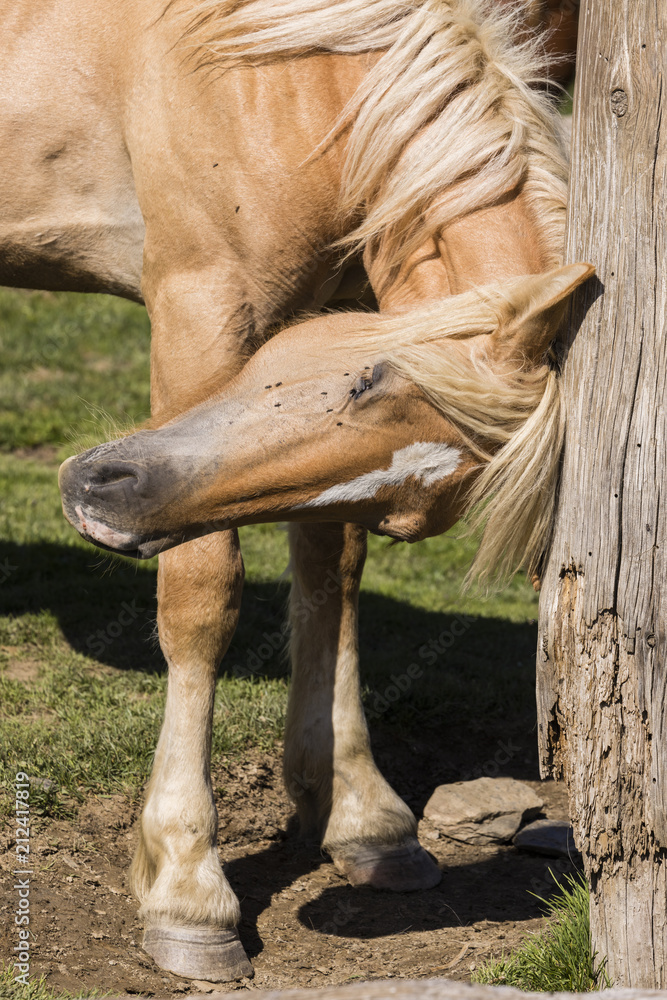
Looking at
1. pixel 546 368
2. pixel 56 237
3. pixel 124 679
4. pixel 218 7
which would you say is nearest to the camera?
pixel 546 368

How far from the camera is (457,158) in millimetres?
2365

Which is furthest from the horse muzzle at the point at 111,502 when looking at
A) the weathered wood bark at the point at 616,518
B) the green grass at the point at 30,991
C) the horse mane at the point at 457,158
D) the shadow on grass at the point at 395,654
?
the shadow on grass at the point at 395,654

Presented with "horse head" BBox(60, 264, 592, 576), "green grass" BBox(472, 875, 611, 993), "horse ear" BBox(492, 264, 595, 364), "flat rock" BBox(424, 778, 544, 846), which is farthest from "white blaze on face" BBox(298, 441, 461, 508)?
"flat rock" BBox(424, 778, 544, 846)

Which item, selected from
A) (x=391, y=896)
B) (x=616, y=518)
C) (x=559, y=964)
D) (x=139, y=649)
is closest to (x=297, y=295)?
(x=616, y=518)

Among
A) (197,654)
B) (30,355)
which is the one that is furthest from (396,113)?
(30,355)

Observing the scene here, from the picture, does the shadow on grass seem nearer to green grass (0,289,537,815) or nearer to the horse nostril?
green grass (0,289,537,815)

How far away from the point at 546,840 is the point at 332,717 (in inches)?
36.8

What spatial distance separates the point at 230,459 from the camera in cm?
204

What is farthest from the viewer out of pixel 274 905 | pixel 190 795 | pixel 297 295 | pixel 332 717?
pixel 332 717

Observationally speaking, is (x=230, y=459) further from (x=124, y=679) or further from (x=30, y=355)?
(x=30, y=355)

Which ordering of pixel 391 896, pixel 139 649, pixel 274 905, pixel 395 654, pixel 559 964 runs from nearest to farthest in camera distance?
pixel 559 964, pixel 274 905, pixel 391 896, pixel 139 649, pixel 395 654

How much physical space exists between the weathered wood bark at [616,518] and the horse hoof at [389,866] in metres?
1.08

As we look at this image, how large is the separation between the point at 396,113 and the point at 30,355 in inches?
283

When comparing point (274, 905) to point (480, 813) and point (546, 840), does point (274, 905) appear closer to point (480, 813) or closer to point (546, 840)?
point (480, 813)
